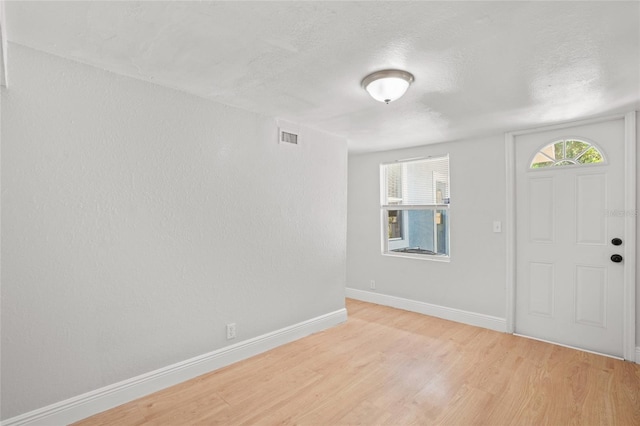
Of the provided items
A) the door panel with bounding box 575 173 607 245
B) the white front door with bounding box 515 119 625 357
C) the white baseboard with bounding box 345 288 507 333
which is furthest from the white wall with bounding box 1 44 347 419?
the door panel with bounding box 575 173 607 245

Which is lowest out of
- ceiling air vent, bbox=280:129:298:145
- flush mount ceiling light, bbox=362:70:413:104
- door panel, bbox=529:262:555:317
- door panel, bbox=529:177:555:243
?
door panel, bbox=529:262:555:317

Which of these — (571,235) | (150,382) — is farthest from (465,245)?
(150,382)

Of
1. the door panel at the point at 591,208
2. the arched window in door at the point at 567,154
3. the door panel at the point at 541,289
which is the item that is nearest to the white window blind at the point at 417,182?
the arched window in door at the point at 567,154

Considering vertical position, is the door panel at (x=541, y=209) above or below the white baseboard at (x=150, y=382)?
above

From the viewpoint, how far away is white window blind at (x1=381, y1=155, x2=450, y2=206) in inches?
163

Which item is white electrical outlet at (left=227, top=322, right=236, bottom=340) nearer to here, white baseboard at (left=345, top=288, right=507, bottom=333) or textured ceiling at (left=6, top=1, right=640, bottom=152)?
textured ceiling at (left=6, top=1, right=640, bottom=152)

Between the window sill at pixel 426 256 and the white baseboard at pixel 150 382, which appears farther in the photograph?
the window sill at pixel 426 256

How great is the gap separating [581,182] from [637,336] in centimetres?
143

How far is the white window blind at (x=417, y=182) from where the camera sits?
4.14 metres

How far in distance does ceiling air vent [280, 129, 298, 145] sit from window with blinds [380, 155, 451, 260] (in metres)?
1.78

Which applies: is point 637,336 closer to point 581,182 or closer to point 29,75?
point 581,182

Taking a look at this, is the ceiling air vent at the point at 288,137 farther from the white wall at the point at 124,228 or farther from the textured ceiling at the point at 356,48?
the textured ceiling at the point at 356,48

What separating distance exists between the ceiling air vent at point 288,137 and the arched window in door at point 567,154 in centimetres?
250

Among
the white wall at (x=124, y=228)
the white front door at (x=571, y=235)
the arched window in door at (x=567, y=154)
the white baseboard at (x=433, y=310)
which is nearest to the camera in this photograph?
the white wall at (x=124, y=228)
